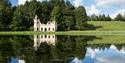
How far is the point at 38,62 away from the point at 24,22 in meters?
92.8

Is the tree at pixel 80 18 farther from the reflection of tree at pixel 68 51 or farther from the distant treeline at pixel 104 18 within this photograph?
the reflection of tree at pixel 68 51

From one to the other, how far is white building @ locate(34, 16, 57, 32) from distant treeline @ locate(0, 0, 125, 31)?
1338 mm

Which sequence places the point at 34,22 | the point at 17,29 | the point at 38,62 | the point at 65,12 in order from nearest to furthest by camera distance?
the point at 38,62 → the point at 17,29 → the point at 34,22 → the point at 65,12

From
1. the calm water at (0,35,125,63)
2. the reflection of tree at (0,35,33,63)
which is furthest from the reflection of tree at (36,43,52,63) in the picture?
the reflection of tree at (0,35,33,63)

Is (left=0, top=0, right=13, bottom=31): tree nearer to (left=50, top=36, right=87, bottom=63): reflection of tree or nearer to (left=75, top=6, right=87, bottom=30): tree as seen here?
(left=75, top=6, right=87, bottom=30): tree

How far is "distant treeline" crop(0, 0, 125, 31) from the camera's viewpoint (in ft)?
375

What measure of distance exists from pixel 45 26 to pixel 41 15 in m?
4.27

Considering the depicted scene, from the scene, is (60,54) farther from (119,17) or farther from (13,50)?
(119,17)

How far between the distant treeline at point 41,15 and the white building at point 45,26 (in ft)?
4.39

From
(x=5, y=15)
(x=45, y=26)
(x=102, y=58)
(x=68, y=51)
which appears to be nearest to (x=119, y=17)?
(x=45, y=26)

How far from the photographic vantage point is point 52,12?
403 feet

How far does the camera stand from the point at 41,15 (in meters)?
124

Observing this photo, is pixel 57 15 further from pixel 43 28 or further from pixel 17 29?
pixel 17 29

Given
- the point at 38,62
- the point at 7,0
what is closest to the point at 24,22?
the point at 7,0
